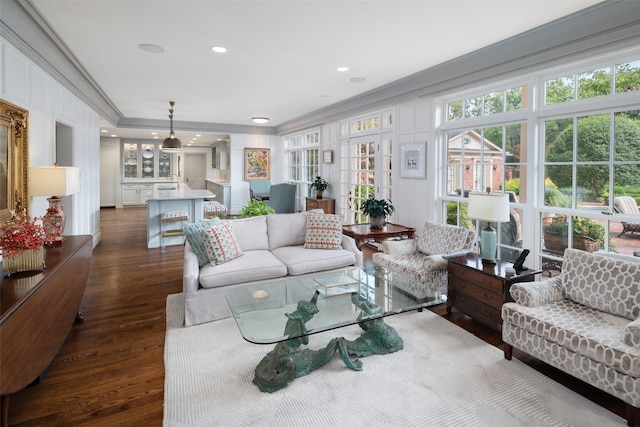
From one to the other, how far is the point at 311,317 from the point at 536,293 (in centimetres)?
161

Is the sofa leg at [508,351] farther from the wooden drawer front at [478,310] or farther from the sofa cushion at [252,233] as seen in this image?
the sofa cushion at [252,233]

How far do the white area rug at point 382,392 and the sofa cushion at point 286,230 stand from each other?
58.7 inches

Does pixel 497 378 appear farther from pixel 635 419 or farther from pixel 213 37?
pixel 213 37

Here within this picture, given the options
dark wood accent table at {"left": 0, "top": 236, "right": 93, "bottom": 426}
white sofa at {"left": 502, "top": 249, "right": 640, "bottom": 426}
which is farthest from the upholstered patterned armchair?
dark wood accent table at {"left": 0, "top": 236, "right": 93, "bottom": 426}

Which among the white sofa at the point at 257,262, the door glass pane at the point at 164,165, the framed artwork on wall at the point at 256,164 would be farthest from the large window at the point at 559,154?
the door glass pane at the point at 164,165

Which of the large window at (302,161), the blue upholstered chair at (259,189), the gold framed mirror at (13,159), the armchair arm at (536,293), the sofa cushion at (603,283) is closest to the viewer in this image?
the sofa cushion at (603,283)

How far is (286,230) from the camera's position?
4.20m

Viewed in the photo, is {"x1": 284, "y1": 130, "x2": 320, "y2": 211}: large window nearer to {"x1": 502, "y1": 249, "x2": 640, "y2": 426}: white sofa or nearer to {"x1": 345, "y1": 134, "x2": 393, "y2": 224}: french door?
{"x1": 345, "y1": 134, "x2": 393, "y2": 224}: french door

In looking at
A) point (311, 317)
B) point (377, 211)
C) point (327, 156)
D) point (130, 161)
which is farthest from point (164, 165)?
point (311, 317)

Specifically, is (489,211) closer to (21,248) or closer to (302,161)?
(21,248)

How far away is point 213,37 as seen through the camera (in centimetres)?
335

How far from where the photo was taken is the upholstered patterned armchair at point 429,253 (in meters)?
3.44

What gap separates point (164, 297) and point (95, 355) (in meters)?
1.17

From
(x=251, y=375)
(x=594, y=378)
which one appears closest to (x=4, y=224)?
(x=251, y=375)
